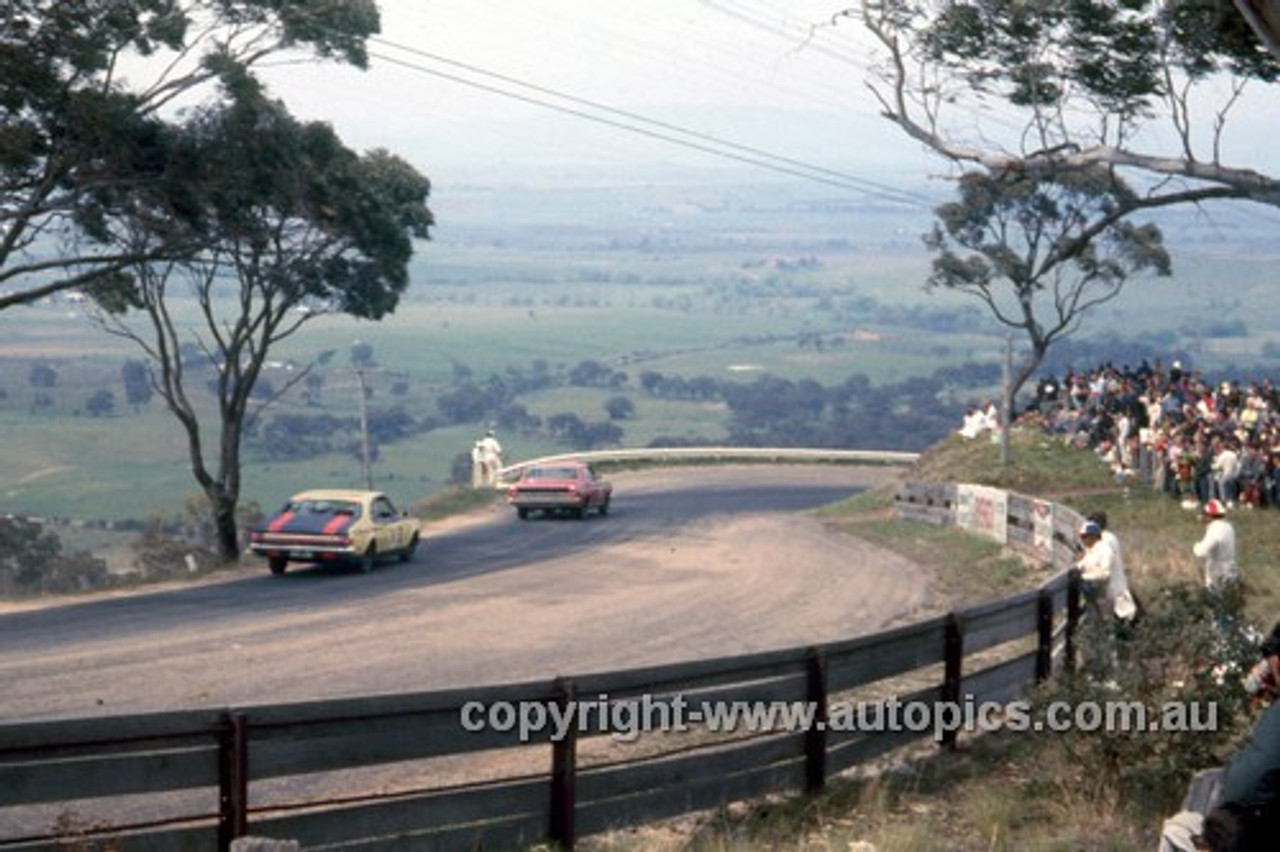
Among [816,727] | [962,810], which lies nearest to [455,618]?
[816,727]

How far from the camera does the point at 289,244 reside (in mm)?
41750

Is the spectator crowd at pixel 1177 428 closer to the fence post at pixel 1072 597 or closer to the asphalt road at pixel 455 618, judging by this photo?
the asphalt road at pixel 455 618

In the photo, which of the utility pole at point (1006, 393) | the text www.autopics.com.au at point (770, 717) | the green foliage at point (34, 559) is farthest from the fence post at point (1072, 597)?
the green foliage at point (34, 559)

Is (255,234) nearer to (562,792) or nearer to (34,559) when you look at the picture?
(34,559)

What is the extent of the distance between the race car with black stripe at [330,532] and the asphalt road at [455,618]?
0.46 m

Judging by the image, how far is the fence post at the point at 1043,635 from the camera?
16.3 m

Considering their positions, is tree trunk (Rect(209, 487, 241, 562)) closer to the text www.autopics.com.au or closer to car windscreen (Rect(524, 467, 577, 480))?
car windscreen (Rect(524, 467, 577, 480))

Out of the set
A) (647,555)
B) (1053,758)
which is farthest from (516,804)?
(647,555)

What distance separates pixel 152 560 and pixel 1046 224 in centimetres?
2695

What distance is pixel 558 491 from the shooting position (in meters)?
50.7

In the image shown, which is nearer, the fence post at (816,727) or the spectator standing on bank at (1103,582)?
the fence post at (816,727)

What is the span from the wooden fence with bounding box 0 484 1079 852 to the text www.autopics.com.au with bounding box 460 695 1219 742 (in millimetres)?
18

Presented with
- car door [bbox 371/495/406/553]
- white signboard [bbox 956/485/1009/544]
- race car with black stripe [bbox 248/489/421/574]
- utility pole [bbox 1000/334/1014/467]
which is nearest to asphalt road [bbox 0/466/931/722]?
race car with black stripe [bbox 248/489/421/574]

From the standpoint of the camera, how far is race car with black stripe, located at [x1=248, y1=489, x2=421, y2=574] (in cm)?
3428
